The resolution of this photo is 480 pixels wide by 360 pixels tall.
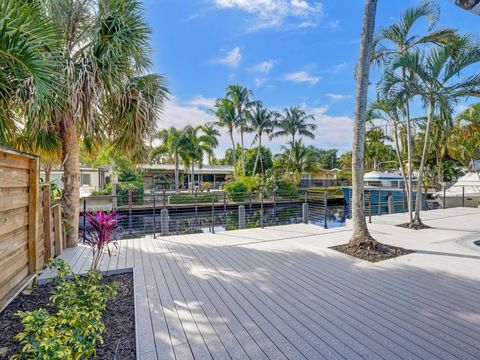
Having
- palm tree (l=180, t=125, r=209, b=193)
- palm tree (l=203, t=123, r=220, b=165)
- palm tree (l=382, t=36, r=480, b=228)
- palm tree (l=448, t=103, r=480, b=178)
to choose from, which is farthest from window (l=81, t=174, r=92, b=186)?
palm tree (l=448, t=103, r=480, b=178)

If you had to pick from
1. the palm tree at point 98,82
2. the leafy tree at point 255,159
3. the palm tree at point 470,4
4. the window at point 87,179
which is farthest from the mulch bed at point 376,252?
the window at point 87,179

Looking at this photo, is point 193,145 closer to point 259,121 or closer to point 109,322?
point 259,121

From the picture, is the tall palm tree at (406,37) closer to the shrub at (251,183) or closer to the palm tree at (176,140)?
the shrub at (251,183)

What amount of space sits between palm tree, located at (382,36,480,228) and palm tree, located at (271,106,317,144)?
600 inches

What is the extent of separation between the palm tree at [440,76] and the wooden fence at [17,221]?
6.72m

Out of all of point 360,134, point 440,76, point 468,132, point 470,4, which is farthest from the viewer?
point 468,132

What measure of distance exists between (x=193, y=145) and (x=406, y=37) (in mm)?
13848

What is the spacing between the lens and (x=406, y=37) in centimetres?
587

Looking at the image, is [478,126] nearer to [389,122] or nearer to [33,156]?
[389,122]

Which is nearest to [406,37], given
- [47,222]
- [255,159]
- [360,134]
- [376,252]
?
[360,134]

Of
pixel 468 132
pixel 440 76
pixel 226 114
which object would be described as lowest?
pixel 440 76

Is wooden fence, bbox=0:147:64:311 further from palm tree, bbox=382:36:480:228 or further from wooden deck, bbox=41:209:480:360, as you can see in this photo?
palm tree, bbox=382:36:480:228

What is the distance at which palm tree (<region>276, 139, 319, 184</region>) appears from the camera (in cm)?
2080

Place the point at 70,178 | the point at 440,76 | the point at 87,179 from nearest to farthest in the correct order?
the point at 70,178, the point at 440,76, the point at 87,179
